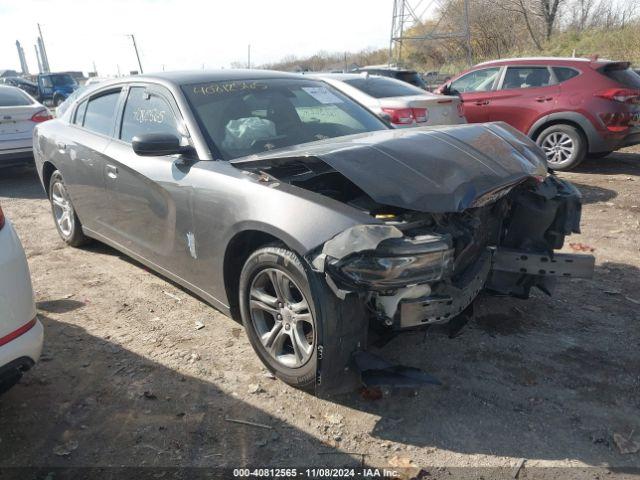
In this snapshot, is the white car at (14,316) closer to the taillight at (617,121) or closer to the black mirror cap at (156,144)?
the black mirror cap at (156,144)

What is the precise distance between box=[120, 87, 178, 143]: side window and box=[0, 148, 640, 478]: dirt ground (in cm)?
134

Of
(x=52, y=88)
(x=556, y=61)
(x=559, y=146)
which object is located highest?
(x=556, y=61)

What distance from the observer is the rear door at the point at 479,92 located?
29.6 ft

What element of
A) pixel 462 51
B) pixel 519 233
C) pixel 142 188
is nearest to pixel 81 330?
pixel 142 188

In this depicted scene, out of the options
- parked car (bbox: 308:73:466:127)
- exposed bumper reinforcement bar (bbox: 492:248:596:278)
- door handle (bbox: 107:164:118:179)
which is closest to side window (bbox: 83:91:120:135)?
door handle (bbox: 107:164:118:179)

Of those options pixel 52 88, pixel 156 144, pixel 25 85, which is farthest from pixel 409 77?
pixel 25 85

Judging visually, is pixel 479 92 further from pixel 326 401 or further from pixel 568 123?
pixel 326 401

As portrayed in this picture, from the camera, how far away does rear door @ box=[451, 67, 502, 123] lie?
9.02 metres

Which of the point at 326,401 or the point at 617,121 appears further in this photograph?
the point at 617,121

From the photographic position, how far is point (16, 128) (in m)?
8.61

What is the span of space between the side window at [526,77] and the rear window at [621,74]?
833 mm

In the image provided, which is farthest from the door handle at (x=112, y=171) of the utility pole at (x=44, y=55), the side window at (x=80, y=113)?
the utility pole at (x=44, y=55)

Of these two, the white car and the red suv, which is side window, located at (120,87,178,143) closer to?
the white car

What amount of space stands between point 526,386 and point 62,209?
473 cm
